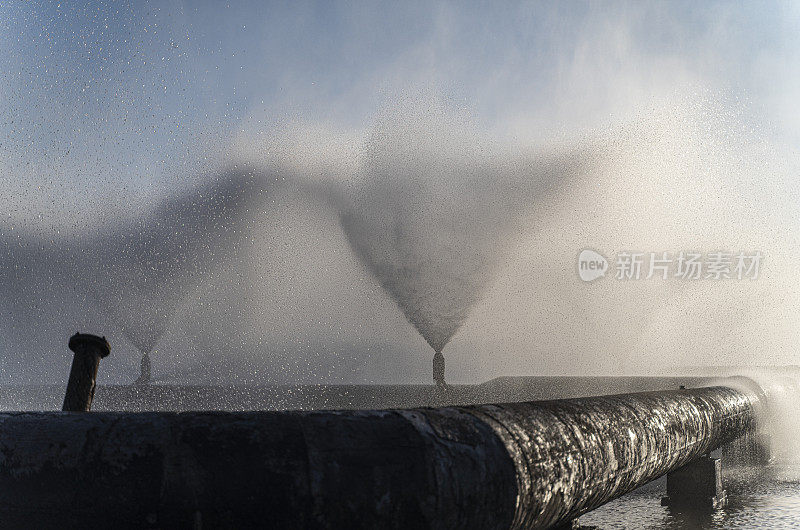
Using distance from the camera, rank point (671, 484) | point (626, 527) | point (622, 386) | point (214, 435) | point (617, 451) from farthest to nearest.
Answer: point (622, 386)
point (671, 484)
point (626, 527)
point (617, 451)
point (214, 435)

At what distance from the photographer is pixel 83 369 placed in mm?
2949

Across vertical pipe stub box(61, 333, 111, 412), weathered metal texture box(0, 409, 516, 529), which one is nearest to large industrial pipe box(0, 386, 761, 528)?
weathered metal texture box(0, 409, 516, 529)

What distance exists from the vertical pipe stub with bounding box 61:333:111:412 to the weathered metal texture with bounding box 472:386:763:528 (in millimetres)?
1858

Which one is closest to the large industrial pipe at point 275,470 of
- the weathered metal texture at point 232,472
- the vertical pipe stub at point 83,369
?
the weathered metal texture at point 232,472

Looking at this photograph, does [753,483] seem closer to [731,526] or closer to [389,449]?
[731,526]

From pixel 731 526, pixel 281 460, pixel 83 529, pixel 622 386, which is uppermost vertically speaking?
pixel 622 386

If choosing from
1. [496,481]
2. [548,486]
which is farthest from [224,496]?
[548,486]

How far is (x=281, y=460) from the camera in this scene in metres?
1.86

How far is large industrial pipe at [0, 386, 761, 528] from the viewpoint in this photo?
1.71m

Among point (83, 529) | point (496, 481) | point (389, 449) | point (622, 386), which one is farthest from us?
point (622, 386)

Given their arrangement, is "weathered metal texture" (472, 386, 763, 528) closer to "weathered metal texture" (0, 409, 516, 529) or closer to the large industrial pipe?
the large industrial pipe

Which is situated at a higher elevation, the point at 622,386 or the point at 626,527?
the point at 622,386

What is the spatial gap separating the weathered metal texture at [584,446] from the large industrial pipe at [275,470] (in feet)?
0.05

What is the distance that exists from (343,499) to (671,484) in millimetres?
6914
